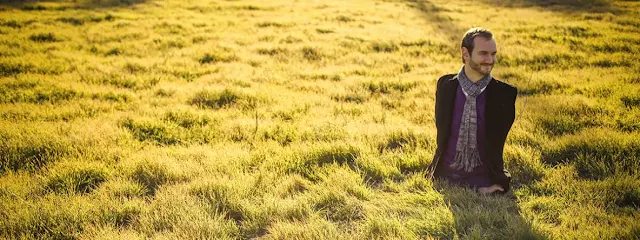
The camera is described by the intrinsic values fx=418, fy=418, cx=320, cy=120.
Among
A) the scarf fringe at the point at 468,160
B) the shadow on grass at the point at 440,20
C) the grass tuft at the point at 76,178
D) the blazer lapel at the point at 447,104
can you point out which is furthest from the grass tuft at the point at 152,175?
the shadow on grass at the point at 440,20

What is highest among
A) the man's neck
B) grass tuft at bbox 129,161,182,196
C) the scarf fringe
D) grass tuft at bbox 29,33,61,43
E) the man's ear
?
the man's ear

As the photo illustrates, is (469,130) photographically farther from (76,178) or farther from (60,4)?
(60,4)

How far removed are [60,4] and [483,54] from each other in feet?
63.1

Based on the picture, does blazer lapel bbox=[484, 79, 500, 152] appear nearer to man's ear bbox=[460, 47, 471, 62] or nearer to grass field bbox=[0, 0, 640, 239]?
man's ear bbox=[460, 47, 471, 62]

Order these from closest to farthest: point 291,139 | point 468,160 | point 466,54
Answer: point 466,54
point 468,160
point 291,139

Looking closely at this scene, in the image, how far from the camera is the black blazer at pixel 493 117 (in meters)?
3.33

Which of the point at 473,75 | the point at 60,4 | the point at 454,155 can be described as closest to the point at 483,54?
the point at 473,75

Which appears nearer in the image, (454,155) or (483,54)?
(483,54)

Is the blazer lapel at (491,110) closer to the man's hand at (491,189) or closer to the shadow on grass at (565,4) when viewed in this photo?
the man's hand at (491,189)

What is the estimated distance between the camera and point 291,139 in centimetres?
491

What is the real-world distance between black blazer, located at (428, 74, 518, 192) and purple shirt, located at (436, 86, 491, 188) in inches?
1.8

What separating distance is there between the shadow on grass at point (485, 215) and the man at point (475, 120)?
0.45ft

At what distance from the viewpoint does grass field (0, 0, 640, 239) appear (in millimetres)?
3146

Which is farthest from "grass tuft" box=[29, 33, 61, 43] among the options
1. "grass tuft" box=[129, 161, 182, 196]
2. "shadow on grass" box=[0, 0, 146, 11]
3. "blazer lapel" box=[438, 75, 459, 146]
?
"blazer lapel" box=[438, 75, 459, 146]
